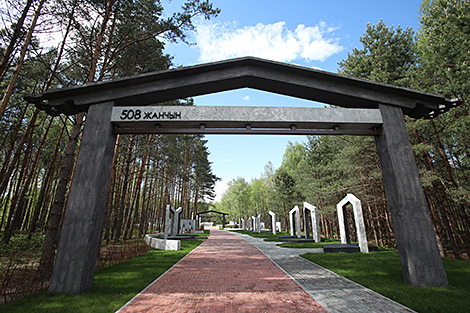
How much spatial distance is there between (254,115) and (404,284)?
5610mm

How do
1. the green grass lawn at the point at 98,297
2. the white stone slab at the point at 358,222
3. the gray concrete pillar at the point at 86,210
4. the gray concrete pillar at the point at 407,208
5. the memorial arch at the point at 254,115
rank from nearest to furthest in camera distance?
the green grass lawn at the point at 98,297 < the gray concrete pillar at the point at 86,210 < the gray concrete pillar at the point at 407,208 < the memorial arch at the point at 254,115 < the white stone slab at the point at 358,222

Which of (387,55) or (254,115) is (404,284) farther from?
(387,55)

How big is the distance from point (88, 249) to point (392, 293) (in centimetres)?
689

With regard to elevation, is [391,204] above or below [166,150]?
below

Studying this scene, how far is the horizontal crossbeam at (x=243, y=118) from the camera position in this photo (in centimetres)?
598

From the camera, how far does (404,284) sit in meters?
5.33

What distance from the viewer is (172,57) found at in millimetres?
13461

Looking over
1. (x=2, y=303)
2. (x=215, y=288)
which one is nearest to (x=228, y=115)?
(x=215, y=288)

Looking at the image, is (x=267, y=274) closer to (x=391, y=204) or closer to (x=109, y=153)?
(x=391, y=204)

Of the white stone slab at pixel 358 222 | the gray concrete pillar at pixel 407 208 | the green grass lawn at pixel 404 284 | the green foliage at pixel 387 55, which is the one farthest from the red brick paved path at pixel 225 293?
the green foliage at pixel 387 55

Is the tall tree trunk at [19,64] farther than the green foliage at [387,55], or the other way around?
the green foliage at [387,55]

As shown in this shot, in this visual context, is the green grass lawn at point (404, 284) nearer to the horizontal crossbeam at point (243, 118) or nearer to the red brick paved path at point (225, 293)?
the red brick paved path at point (225, 293)

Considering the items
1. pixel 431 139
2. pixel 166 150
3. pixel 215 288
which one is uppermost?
pixel 166 150

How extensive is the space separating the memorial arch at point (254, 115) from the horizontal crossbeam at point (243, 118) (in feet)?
0.09
